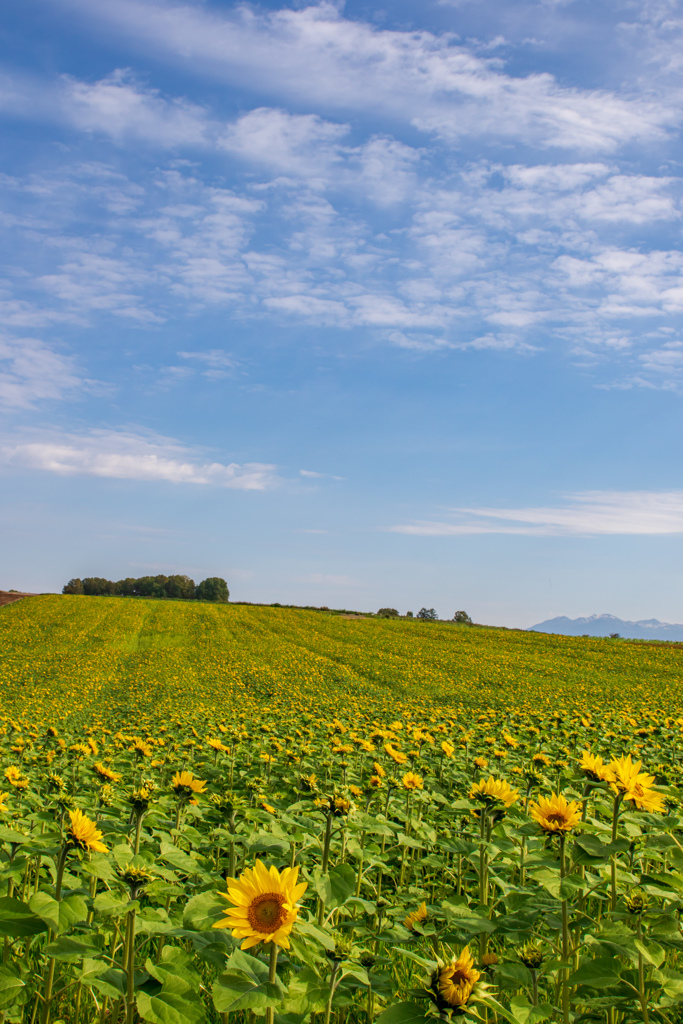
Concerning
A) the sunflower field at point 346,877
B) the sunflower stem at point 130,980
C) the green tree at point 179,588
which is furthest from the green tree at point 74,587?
the sunflower stem at point 130,980

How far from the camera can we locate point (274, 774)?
237 inches

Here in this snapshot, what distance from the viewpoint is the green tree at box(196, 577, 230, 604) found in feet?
327

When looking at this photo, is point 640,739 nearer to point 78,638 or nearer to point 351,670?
point 351,670

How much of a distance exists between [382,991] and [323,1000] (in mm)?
429

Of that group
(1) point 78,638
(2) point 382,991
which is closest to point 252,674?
(1) point 78,638

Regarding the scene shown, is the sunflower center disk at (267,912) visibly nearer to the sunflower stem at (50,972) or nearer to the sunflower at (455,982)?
the sunflower at (455,982)

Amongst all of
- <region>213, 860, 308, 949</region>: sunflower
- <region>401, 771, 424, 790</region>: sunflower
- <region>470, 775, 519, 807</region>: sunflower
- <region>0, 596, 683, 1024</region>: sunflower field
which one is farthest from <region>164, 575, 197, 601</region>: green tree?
<region>213, 860, 308, 949</region>: sunflower

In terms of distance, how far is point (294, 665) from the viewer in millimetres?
30266

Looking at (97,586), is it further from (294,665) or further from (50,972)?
(50,972)

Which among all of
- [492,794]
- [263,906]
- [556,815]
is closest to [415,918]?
[492,794]

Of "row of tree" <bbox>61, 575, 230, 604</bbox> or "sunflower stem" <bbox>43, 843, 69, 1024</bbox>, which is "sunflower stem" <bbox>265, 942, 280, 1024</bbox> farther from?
"row of tree" <bbox>61, 575, 230, 604</bbox>

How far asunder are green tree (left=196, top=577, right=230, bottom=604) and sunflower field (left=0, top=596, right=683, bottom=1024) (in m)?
90.8

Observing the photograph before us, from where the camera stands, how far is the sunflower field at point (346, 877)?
200cm

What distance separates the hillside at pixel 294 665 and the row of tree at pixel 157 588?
45869mm
